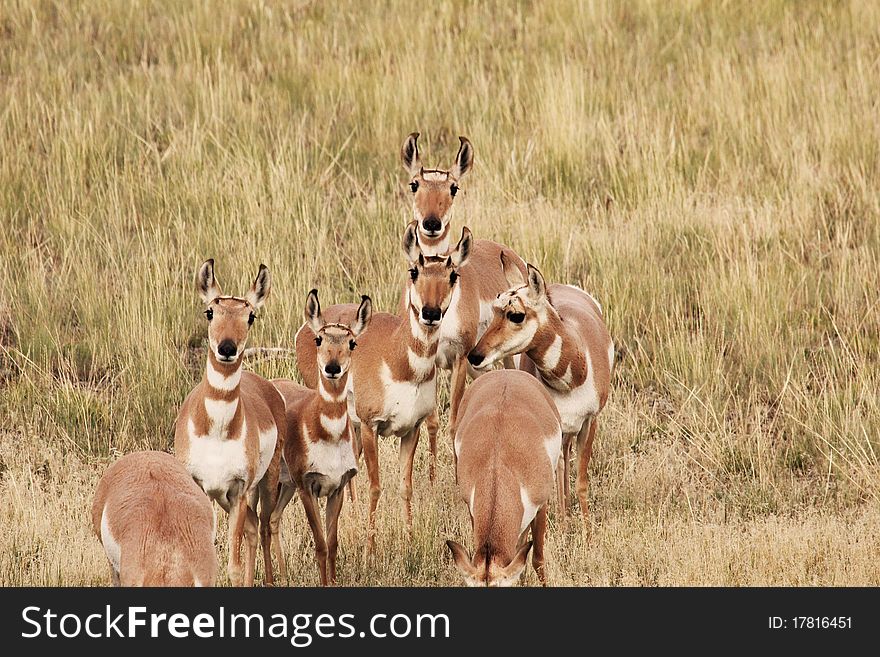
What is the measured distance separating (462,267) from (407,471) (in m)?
1.46

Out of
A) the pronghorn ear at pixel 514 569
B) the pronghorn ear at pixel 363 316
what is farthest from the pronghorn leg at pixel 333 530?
the pronghorn ear at pixel 514 569

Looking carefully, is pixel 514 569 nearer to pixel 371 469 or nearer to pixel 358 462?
pixel 371 469

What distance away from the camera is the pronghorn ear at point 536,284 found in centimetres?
860

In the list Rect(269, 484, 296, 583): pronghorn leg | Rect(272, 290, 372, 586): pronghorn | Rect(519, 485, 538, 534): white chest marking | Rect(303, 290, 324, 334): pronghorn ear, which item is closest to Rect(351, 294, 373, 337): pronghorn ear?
Rect(272, 290, 372, 586): pronghorn

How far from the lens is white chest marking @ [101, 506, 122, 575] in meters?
6.91

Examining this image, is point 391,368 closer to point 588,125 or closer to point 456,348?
point 456,348

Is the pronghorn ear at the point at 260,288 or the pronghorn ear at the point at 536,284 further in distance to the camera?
the pronghorn ear at the point at 536,284

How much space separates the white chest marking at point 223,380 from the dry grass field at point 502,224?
1.45 m

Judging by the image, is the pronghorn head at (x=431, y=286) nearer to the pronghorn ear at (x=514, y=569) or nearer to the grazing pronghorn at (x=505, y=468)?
the grazing pronghorn at (x=505, y=468)

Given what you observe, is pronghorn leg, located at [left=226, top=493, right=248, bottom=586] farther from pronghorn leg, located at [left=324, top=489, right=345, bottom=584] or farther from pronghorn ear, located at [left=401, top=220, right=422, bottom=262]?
pronghorn ear, located at [left=401, top=220, right=422, bottom=262]

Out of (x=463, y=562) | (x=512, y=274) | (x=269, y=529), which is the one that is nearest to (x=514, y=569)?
(x=463, y=562)

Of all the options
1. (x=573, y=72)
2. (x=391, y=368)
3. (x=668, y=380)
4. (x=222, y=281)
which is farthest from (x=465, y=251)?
(x=573, y=72)

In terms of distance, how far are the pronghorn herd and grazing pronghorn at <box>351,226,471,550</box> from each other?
0.01 m

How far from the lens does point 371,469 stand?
8.85m
